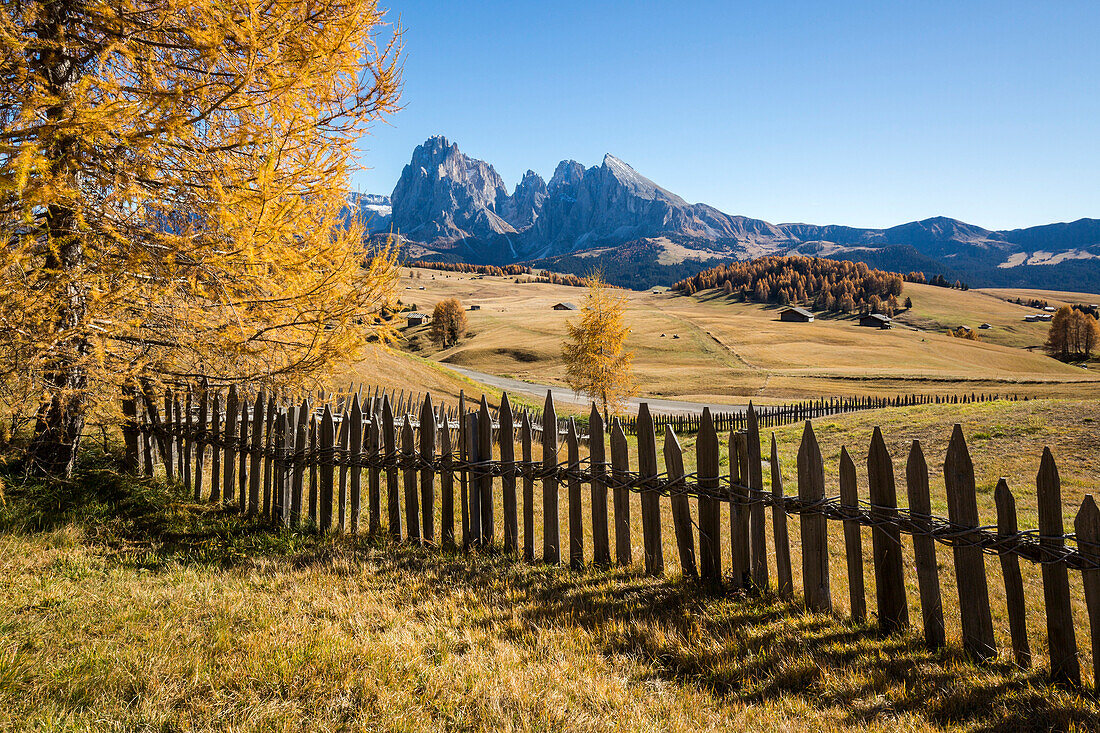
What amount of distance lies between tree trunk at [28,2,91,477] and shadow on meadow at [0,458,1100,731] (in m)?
0.63

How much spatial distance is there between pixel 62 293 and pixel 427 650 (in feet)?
15.2

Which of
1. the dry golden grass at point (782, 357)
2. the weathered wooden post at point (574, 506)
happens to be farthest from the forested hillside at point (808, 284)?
the weathered wooden post at point (574, 506)

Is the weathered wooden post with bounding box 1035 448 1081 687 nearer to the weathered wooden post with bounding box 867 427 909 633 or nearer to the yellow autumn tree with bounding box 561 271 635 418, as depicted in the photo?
the weathered wooden post with bounding box 867 427 909 633

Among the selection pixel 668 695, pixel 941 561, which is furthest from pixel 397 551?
pixel 941 561

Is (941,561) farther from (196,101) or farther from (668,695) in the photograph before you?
(196,101)

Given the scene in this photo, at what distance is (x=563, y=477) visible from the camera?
4.84 m

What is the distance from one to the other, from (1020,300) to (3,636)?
26356cm

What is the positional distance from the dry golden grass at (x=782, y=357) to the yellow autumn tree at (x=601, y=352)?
64.7ft

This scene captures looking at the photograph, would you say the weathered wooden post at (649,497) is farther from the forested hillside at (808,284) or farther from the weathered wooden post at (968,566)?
the forested hillside at (808,284)

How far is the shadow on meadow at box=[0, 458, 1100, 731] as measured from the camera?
9.57ft

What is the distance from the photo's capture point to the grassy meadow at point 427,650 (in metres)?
2.62

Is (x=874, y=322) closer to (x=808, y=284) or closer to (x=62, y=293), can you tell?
(x=808, y=284)

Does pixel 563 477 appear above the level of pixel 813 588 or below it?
above

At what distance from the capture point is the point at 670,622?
Answer: 364 centimetres
